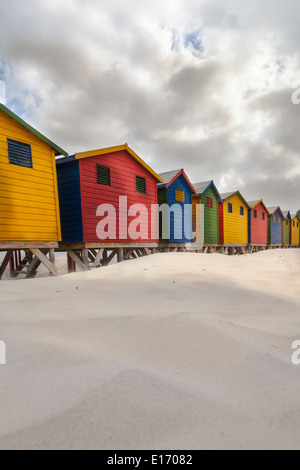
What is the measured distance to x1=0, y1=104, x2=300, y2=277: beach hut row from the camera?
8.06 metres

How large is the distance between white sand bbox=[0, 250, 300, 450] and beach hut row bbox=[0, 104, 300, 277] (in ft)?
20.7

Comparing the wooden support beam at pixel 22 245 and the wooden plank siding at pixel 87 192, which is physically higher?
the wooden plank siding at pixel 87 192

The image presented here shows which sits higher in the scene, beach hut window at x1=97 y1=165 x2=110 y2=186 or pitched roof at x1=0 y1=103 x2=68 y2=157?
pitched roof at x1=0 y1=103 x2=68 y2=157

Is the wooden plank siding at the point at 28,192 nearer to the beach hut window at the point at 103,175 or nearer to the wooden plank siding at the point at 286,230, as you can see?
the beach hut window at the point at 103,175

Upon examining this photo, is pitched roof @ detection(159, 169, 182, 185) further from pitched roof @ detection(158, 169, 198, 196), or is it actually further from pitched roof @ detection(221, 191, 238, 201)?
pitched roof @ detection(221, 191, 238, 201)

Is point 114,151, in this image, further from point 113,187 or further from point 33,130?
point 33,130

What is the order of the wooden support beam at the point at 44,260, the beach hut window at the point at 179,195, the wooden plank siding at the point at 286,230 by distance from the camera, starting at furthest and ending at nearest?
the wooden plank siding at the point at 286,230
the beach hut window at the point at 179,195
the wooden support beam at the point at 44,260

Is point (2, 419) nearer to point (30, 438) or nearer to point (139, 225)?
point (30, 438)

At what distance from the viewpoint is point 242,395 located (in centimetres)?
129

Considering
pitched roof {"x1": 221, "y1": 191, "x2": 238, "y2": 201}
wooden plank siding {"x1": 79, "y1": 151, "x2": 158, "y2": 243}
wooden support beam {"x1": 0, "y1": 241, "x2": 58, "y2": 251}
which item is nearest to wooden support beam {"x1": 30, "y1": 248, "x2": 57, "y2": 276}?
wooden support beam {"x1": 0, "y1": 241, "x2": 58, "y2": 251}

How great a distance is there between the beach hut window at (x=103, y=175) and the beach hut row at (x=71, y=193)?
4cm

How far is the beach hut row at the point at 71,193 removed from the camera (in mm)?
8062

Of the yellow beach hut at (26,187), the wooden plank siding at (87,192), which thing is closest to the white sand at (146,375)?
the yellow beach hut at (26,187)

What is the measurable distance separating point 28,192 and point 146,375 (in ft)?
27.1
